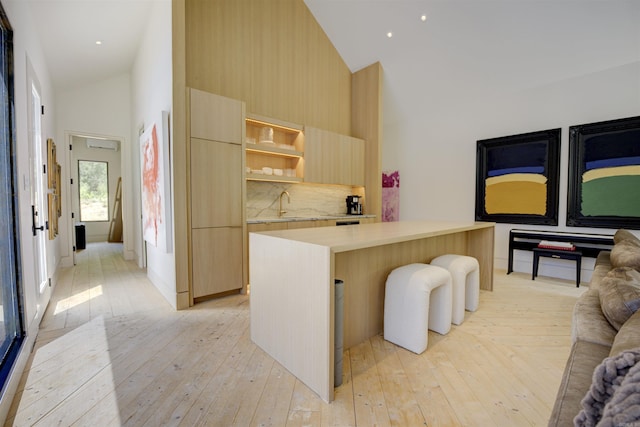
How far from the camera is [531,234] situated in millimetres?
4070

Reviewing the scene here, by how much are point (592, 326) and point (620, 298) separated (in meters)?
0.15

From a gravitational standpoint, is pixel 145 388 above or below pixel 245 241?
below

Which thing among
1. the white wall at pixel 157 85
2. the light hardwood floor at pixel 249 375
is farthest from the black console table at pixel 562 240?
the white wall at pixel 157 85

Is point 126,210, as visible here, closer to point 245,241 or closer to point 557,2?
point 245,241

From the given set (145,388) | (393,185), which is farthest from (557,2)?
(145,388)

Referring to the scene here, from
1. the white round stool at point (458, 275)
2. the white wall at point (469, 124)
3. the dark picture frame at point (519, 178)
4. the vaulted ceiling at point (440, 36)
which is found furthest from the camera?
the dark picture frame at point (519, 178)

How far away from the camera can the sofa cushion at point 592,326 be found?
1076mm

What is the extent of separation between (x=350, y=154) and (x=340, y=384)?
378 cm

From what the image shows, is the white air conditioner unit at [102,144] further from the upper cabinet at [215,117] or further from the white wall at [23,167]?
the upper cabinet at [215,117]

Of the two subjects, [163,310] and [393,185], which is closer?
[163,310]

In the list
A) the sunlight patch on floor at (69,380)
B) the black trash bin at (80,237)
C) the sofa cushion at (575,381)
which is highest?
the sofa cushion at (575,381)

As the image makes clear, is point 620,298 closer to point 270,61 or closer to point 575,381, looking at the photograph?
point 575,381

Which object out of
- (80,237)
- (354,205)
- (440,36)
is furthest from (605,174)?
(80,237)

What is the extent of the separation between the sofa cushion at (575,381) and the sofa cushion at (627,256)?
87cm
